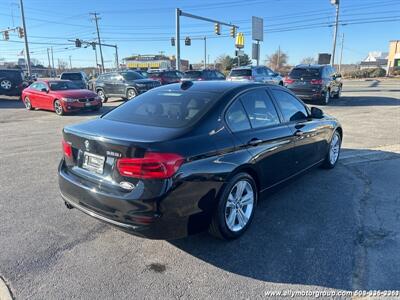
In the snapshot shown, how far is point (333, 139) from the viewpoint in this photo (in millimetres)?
5719

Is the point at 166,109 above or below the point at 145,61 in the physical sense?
below

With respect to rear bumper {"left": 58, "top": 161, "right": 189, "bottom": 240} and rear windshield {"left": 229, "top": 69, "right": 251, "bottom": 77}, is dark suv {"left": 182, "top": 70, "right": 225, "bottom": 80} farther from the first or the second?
rear bumper {"left": 58, "top": 161, "right": 189, "bottom": 240}

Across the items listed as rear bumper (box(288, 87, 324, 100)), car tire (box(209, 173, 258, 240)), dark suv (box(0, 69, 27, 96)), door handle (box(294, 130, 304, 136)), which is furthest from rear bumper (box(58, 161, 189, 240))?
dark suv (box(0, 69, 27, 96))

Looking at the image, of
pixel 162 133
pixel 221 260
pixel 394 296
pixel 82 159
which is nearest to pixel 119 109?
pixel 82 159

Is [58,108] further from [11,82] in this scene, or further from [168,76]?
[168,76]

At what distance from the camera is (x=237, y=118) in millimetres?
3500

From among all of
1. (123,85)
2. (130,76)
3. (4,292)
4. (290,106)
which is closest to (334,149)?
(290,106)

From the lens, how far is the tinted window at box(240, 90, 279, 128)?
146 inches

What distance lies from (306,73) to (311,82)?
0.57 meters

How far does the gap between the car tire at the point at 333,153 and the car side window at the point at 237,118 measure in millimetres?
2576

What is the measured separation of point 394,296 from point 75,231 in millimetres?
3107

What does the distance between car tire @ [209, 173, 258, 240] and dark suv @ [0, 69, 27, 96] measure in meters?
20.6

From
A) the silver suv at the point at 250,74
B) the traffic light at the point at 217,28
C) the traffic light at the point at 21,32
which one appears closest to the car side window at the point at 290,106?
the silver suv at the point at 250,74

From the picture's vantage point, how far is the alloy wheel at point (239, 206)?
3.35 meters
